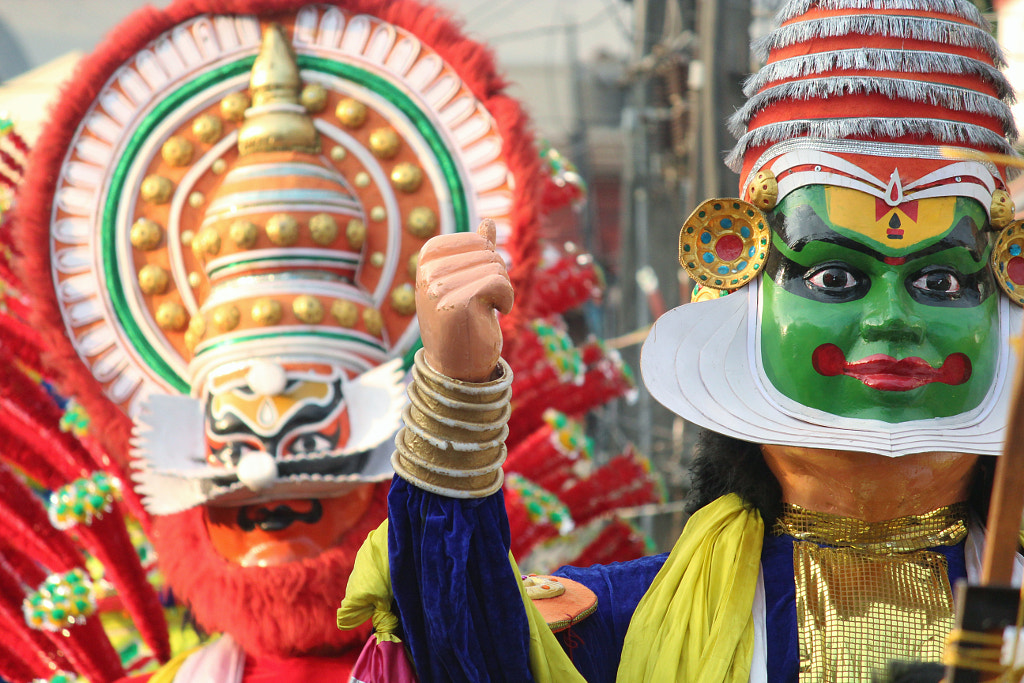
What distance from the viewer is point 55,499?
308 centimetres

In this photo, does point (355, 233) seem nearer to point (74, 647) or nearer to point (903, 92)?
point (74, 647)

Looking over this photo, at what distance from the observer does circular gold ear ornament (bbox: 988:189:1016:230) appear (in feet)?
6.61

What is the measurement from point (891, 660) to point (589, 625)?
1.57 ft

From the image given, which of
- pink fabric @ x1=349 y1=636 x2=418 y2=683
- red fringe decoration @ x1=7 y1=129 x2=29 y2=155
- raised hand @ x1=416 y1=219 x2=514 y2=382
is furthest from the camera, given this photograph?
red fringe decoration @ x1=7 y1=129 x2=29 y2=155

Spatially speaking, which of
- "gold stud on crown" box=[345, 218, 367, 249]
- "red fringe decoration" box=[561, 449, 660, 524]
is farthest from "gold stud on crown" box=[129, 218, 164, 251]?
"red fringe decoration" box=[561, 449, 660, 524]

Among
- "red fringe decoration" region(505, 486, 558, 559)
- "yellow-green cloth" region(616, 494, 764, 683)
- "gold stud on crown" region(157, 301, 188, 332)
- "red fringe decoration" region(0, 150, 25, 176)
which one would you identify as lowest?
"red fringe decoration" region(505, 486, 558, 559)

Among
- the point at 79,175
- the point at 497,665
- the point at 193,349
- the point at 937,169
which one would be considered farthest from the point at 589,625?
the point at 79,175

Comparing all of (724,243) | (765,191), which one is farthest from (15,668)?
(765,191)

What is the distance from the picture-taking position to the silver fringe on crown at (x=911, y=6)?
205 cm

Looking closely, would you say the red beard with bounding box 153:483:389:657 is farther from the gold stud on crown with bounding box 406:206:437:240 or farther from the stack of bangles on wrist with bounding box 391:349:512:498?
the stack of bangles on wrist with bounding box 391:349:512:498

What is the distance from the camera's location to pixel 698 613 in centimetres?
195

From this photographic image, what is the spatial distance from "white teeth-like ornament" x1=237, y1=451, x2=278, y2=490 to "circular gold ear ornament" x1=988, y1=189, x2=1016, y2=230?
1556 mm

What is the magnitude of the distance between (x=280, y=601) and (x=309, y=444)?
355mm

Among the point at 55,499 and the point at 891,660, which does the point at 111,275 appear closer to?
the point at 55,499
